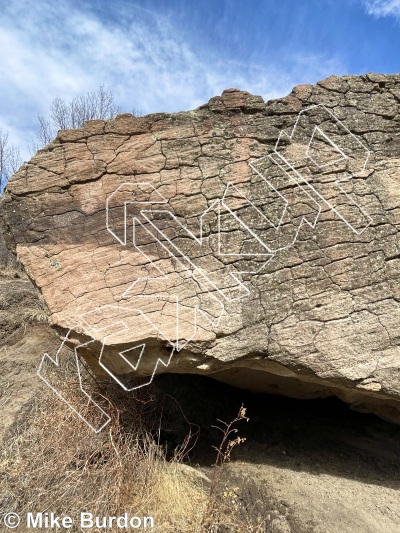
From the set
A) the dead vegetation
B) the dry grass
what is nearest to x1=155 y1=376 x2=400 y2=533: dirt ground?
the dead vegetation

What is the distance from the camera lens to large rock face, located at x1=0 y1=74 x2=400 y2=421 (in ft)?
7.69

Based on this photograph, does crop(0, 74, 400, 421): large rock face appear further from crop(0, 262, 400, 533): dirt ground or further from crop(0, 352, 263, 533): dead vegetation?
crop(0, 262, 400, 533): dirt ground

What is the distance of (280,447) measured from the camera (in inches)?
119

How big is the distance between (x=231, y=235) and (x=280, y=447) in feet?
5.27

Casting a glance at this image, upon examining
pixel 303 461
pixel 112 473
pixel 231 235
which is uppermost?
pixel 231 235

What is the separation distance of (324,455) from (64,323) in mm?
2006

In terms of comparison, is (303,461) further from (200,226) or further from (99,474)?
(200,226)

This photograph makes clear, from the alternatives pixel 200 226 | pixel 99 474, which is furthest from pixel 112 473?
pixel 200 226

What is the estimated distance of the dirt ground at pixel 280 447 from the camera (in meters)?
2.41

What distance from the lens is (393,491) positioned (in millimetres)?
2623

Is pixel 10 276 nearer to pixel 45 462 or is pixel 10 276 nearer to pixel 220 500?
pixel 45 462

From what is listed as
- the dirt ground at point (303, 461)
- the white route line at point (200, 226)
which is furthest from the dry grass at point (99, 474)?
the dirt ground at point (303, 461)

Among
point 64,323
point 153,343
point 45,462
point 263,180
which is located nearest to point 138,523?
point 45,462

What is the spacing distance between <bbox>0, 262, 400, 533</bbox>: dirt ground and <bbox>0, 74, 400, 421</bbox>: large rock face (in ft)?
1.95
